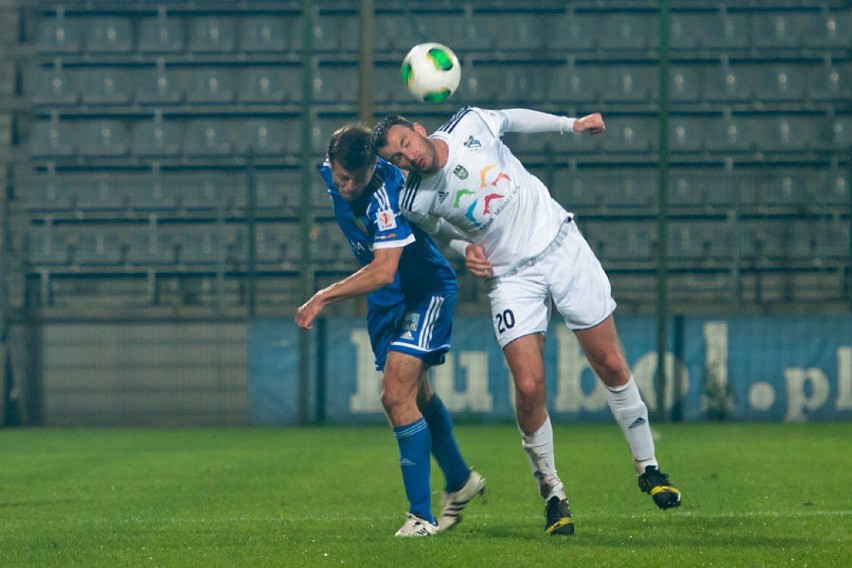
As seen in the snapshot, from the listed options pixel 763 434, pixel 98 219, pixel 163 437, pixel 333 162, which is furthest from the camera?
pixel 98 219

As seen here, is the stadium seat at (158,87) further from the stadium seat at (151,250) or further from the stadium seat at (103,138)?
the stadium seat at (151,250)

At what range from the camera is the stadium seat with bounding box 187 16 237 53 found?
2428 cm

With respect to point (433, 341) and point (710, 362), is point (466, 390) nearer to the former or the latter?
point (710, 362)

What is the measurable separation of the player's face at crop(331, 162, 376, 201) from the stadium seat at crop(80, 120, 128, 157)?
17679mm

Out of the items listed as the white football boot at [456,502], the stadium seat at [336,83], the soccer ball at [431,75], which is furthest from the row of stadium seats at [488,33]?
the white football boot at [456,502]

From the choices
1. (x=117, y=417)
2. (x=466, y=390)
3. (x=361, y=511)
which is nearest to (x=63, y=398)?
(x=117, y=417)

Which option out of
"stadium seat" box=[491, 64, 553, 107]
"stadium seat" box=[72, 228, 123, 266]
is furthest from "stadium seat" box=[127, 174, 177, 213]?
"stadium seat" box=[491, 64, 553, 107]

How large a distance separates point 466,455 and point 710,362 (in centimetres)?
628

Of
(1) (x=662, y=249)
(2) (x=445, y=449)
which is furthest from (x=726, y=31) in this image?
(2) (x=445, y=449)

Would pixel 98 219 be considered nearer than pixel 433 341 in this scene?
No

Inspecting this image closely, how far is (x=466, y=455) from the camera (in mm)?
12797

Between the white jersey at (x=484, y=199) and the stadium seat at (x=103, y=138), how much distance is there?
17656 mm

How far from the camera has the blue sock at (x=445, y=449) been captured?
23.6 feet

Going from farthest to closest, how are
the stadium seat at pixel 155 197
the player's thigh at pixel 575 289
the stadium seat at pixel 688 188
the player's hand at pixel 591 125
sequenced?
the stadium seat at pixel 155 197
the stadium seat at pixel 688 188
the player's hand at pixel 591 125
the player's thigh at pixel 575 289
